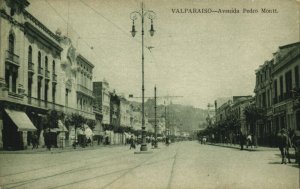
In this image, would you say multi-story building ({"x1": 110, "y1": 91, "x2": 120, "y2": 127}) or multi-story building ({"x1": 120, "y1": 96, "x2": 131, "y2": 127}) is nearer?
multi-story building ({"x1": 110, "y1": 91, "x2": 120, "y2": 127})

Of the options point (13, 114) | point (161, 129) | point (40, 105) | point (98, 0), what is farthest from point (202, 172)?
point (161, 129)

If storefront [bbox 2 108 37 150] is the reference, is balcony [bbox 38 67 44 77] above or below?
above

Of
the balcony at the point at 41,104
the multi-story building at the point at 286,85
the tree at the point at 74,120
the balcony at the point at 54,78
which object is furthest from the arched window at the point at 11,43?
the multi-story building at the point at 286,85

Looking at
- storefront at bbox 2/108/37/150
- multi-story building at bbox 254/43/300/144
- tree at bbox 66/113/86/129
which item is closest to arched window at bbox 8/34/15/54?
storefront at bbox 2/108/37/150

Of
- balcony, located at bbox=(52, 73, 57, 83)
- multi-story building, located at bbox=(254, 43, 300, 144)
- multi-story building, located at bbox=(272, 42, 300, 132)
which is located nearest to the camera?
multi-story building, located at bbox=(272, 42, 300, 132)

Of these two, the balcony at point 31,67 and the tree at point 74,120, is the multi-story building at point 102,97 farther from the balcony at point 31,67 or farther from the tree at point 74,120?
the balcony at point 31,67

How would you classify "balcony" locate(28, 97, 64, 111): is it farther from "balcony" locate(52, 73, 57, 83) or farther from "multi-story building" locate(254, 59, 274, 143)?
"multi-story building" locate(254, 59, 274, 143)

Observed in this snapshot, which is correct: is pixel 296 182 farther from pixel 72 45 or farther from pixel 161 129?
pixel 161 129
